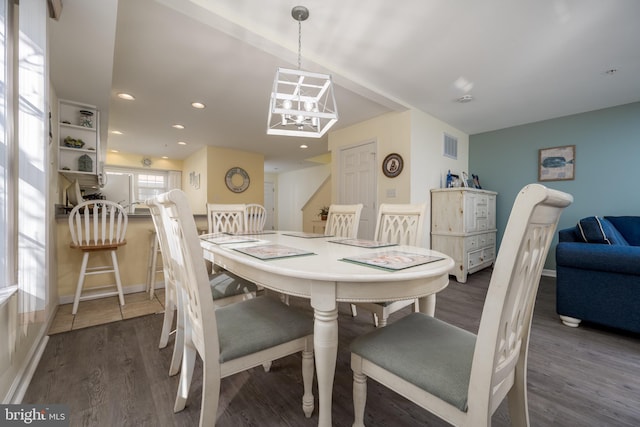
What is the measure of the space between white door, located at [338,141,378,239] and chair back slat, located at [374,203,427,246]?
5.57 ft

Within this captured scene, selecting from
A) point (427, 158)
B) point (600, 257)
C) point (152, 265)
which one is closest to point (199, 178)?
point (152, 265)

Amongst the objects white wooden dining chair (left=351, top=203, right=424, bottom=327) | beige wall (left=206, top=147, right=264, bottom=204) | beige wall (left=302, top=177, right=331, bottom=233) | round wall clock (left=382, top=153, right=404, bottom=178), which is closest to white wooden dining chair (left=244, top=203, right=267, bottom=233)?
white wooden dining chair (left=351, top=203, right=424, bottom=327)

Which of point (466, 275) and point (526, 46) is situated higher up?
point (526, 46)

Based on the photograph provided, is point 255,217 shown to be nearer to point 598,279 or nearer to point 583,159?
point 598,279

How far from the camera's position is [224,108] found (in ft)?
11.8

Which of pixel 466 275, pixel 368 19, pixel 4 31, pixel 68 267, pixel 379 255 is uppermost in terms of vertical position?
pixel 368 19

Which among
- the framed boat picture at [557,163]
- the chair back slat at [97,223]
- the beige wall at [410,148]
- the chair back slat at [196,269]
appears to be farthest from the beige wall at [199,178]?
the framed boat picture at [557,163]

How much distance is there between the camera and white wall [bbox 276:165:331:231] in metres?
8.24

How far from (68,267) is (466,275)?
4637mm

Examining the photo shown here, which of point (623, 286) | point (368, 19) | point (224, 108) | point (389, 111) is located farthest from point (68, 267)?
point (623, 286)

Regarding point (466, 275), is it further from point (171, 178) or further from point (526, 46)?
point (171, 178)

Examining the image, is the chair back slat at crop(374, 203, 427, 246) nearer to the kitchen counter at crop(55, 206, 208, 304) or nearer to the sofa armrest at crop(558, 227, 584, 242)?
the sofa armrest at crop(558, 227, 584, 242)

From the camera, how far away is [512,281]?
0.65 m

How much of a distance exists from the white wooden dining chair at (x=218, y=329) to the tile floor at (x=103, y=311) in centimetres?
152
